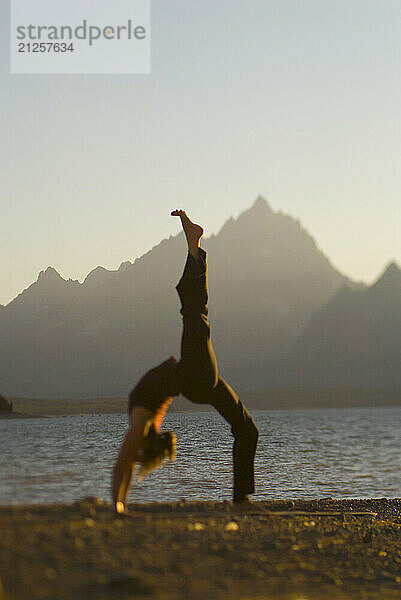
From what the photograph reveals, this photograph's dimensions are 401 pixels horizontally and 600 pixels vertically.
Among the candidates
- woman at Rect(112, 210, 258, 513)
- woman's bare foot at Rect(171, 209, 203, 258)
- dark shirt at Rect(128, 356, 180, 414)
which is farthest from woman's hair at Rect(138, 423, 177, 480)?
woman's bare foot at Rect(171, 209, 203, 258)

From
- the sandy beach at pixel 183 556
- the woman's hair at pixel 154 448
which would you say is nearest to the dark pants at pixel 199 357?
the woman's hair at pixel 154 448

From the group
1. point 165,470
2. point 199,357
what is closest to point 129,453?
A: point 199,357

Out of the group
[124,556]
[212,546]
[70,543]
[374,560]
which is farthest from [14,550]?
[374,560]

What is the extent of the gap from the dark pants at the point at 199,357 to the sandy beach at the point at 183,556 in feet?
4.11

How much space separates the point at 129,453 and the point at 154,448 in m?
0.28

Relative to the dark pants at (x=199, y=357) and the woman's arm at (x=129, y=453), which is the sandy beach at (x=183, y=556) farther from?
the dark pants at (x=199, y=357)

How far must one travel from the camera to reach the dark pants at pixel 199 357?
7.96 m

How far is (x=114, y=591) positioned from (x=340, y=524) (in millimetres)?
5779

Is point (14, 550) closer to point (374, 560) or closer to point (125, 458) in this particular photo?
point (125, 458)

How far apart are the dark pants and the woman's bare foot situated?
0.08m

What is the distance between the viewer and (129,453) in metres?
7.71

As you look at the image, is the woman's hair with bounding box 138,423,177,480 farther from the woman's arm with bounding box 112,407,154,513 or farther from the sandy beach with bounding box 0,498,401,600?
the sandy beach with bounding box 0,498,401,600

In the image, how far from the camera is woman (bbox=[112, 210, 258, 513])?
7.77m

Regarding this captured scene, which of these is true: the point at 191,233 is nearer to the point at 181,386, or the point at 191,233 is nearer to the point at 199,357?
the point at 199,357
